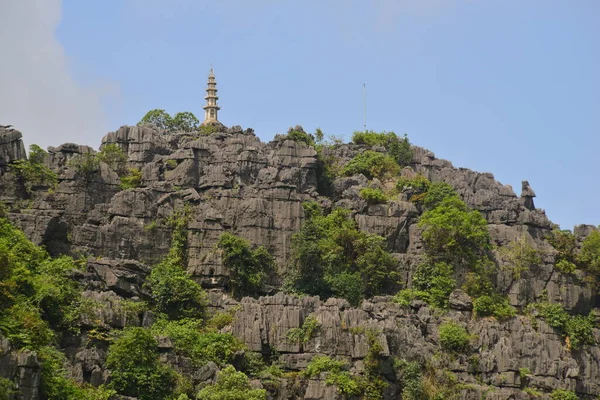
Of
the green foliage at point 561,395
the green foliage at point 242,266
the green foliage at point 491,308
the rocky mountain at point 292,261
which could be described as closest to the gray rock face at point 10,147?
the rocky mountain at point 292,261

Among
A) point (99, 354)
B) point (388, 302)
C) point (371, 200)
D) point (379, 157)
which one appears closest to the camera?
point (99, 354)

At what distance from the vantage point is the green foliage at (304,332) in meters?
74.7

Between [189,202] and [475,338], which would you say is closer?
[475,338]

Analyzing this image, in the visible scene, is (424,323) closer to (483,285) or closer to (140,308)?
(483,285)

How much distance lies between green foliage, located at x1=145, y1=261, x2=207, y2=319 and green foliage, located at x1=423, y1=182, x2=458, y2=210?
16188 millimetres

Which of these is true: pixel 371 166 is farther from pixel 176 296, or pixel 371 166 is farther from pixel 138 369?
pixel 138 369

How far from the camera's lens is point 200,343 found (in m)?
73.4

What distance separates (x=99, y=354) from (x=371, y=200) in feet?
72.9

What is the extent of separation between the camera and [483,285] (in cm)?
8281

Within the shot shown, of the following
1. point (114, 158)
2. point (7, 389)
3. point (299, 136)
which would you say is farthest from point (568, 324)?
point (7, 389)

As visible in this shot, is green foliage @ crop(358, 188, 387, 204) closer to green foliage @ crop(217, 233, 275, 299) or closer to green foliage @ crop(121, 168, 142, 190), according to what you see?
green foliage @ crop(217, 233, 275, 299)

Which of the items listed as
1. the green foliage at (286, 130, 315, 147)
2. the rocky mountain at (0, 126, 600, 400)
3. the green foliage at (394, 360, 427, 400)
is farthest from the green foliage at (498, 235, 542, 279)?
the green foliage at (286, 130, 315, 147)

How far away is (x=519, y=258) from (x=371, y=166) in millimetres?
11295

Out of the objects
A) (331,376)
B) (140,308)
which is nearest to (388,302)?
(331,376)
